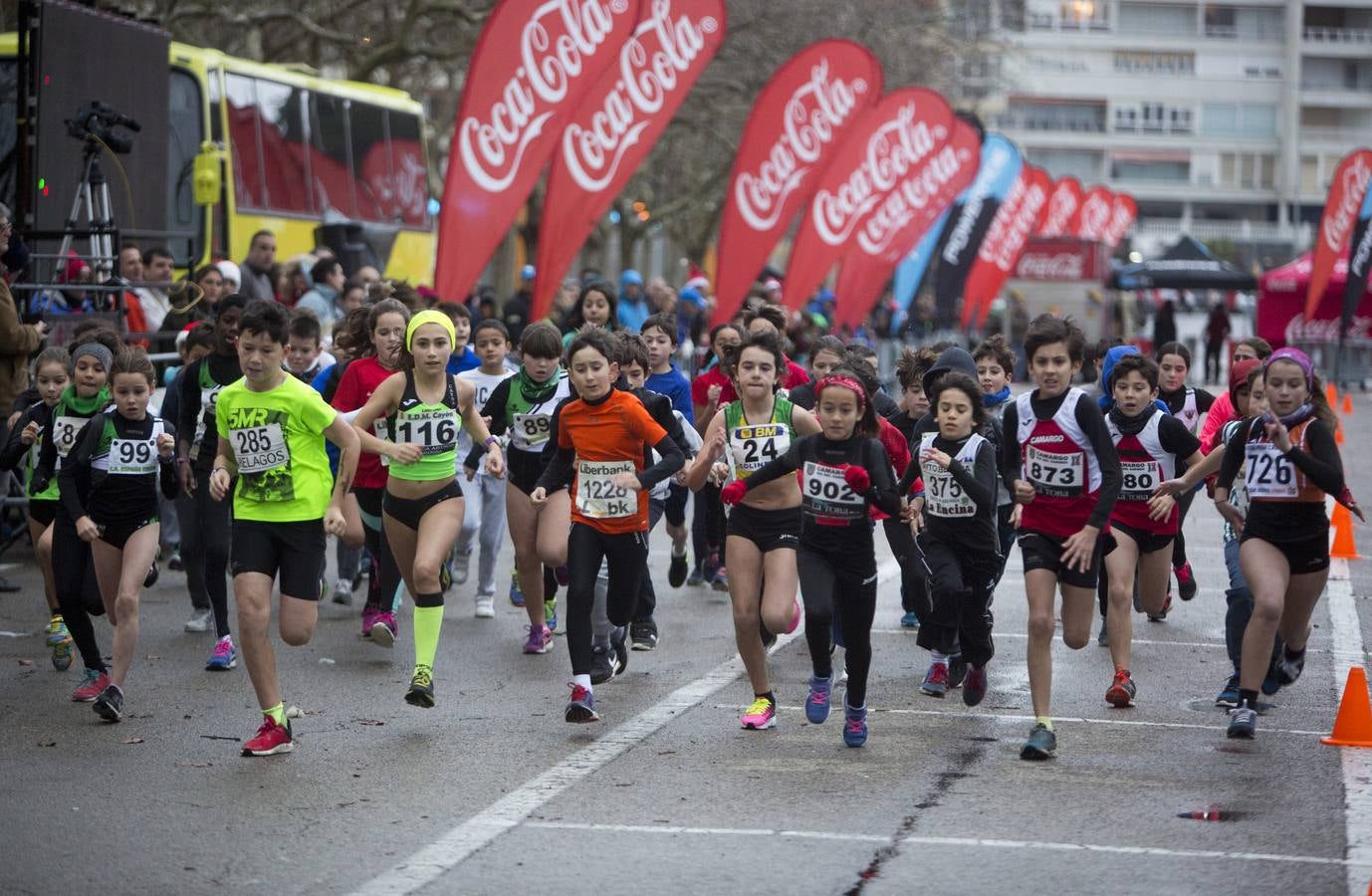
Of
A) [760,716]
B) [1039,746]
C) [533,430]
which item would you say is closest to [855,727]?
[760,716]

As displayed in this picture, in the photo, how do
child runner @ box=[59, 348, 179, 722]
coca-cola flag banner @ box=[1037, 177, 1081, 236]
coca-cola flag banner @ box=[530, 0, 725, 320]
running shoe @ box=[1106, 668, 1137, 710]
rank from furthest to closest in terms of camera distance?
coca-cola flag banner @ box=[1037, 177, 1081, 236]
coca-cola flag banner @ box=[530, 0, 725, 320]
running shoe @ box=[1106, 668, 1137, 710]
child runner @ box=[59, 348, 179, 722]

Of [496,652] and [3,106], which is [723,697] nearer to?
[496,652]

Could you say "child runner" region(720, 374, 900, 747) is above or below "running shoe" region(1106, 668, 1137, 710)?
above

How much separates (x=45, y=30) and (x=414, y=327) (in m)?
6.93

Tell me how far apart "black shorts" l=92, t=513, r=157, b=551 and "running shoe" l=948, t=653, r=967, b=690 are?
3.71 m

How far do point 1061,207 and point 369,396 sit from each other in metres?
55.0

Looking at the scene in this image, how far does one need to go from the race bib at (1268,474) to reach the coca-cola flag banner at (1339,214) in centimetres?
2699

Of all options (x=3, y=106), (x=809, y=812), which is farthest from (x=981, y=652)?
(x=3, y=106)

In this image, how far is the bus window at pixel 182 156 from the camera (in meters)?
18.3

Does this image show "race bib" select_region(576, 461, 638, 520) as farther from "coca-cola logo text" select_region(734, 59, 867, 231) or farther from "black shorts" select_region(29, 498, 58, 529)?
"coca-cola logo text" select_region(734, 59, 867, 231)

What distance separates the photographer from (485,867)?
19.6 ft

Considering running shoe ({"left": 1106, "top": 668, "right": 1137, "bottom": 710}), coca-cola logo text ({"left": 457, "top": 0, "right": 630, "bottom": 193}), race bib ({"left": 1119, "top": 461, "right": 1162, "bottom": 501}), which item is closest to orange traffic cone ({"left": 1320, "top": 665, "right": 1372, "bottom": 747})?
running shoe ({"left": 1106, "top": 668, "right": 1137, "bottom": 710})

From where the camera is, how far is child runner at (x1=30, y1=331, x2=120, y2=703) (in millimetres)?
8602

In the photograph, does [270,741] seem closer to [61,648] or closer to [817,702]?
[817,702]
